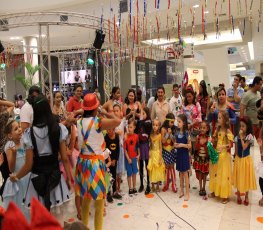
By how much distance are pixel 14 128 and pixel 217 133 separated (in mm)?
2426

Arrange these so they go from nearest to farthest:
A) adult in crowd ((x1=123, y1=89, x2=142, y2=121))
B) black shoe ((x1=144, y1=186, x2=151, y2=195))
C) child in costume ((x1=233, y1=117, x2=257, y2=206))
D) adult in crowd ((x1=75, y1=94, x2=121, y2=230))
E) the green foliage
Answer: adult in crowd ((x1=75, y1=94, x2=121, y2=230))
child in costume ((x1=233, y1=117, x2=257, y2=206))
black shoe ((x1=144, y1=186, x2=151, y2=195))
adult in crowd ((x1=123, y1=89, x2=142, y2=121))
the green foliage

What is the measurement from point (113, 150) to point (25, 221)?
2.83 meters

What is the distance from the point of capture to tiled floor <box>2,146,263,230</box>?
3.07m

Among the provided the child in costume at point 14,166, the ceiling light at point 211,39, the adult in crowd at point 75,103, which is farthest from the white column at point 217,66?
the child in costume at point 14,166

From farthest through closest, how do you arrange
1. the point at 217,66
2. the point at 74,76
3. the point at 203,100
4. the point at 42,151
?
the point at 74,76, the point at 217,66, the point at 203,100, the point at 42,151

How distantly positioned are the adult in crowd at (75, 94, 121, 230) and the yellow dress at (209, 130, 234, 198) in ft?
5.48

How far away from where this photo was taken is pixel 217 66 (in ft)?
45.3

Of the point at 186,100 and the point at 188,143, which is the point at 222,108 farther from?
the point at 188,143

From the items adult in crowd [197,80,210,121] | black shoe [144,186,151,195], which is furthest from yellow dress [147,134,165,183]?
adult in crowd [197,80,210,121]

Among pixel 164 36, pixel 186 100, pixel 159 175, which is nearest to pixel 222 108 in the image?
pixel 186 100

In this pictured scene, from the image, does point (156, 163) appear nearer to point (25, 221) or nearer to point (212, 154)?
point (212, 154)

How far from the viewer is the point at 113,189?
393 cm

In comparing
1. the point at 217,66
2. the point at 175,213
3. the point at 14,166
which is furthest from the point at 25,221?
the point at 217,66

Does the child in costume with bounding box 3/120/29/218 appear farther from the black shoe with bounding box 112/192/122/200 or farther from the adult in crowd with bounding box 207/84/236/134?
the adult in crowd with bounding box 207/84/236/134
